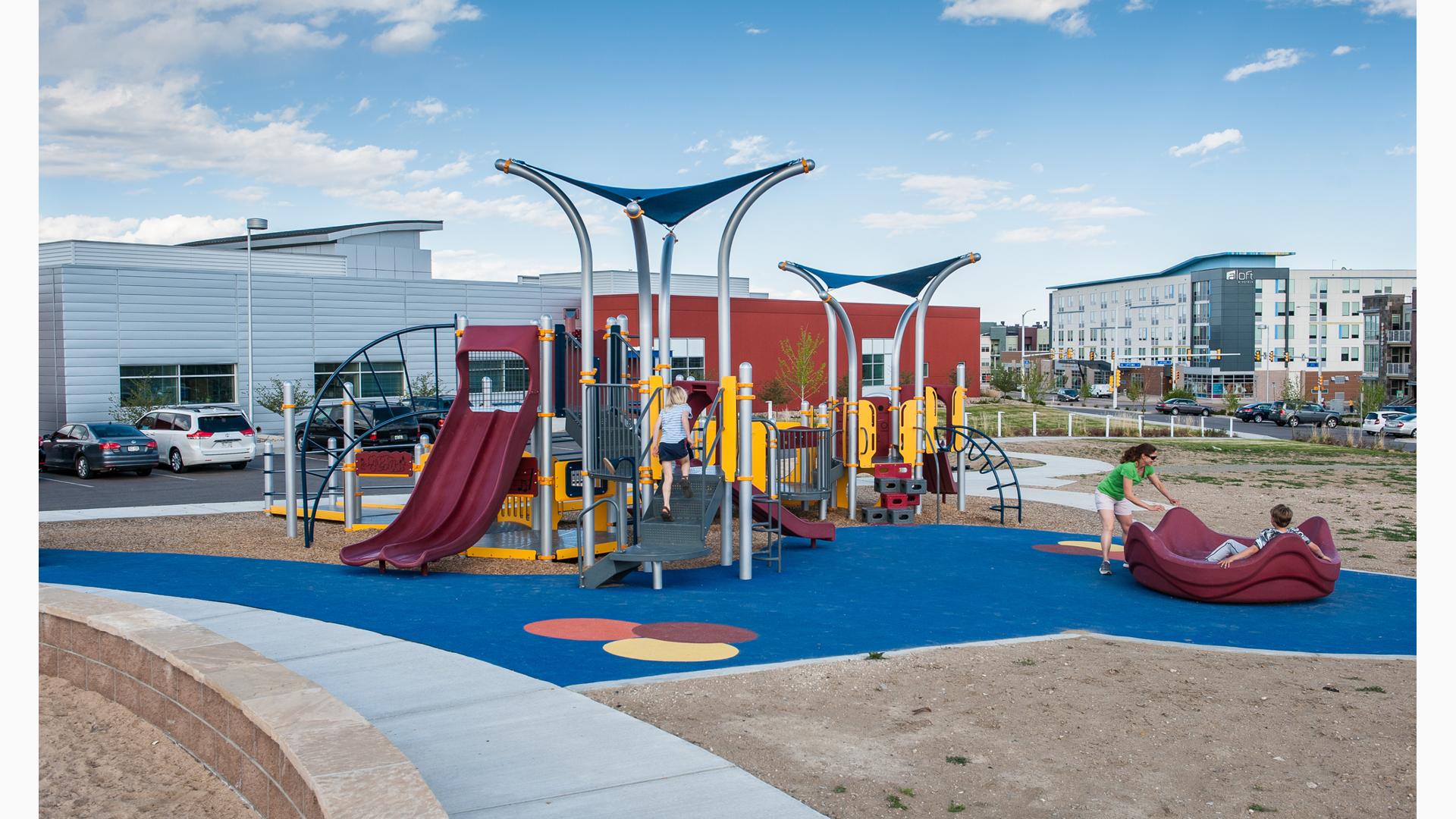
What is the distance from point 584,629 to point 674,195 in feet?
18.9

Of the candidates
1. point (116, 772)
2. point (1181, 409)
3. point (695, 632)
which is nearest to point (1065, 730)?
point (695, 632)

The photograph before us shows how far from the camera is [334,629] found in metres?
9.85

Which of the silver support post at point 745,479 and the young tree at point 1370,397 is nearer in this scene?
the silver support post at point 745,479

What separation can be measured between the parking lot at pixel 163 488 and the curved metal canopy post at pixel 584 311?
783 cm

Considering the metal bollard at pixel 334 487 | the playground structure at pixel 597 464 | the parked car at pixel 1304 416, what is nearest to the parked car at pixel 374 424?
the metal bollard at pixel 334 487

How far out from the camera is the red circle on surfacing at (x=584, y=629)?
9.80 m

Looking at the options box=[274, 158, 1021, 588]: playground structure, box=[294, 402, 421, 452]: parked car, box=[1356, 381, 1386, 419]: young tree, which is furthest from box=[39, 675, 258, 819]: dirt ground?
box=[1356, 381, 1386, 419]: young tree

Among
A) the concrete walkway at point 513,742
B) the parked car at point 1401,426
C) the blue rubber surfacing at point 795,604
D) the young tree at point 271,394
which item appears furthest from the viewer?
the parked car at point 1401,426

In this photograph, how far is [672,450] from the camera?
43.6 ft

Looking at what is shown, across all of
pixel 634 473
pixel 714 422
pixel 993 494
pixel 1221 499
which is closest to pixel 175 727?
pixel 634 473

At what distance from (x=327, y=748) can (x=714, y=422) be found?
31.9 ft

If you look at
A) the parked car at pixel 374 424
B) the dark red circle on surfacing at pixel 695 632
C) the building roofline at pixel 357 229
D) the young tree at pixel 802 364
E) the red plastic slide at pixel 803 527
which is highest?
the building roofline at pixel 357 229

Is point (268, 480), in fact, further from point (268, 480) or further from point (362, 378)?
point (362, 378)

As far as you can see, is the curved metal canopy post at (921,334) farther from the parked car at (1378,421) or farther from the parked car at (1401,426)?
the parked car at (1401,426)
